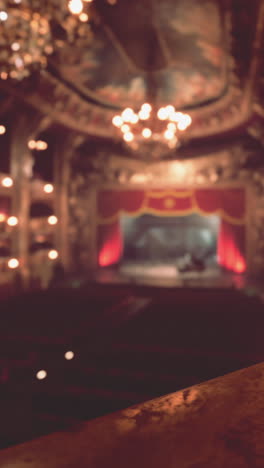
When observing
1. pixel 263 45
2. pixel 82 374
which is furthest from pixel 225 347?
pixel 263 45

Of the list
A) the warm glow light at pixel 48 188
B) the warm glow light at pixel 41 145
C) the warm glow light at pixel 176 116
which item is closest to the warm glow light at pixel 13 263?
the warm glow light at pixel 48 188

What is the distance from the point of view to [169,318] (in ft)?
22.0

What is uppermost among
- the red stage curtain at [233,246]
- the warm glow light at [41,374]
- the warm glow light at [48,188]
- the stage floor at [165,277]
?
the warm glow light at [48,188]

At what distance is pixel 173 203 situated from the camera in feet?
45.6

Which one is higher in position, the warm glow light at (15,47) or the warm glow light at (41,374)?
the warm glow light at (15,47)

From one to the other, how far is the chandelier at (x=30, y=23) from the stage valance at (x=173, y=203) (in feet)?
28.0

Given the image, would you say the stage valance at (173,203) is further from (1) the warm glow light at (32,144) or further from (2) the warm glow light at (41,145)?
(1) the warm glow light at (32,144)

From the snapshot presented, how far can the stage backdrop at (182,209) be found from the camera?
13180 mm

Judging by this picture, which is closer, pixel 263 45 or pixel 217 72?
pixel 263 45

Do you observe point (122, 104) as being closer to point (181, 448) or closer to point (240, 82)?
point (240, 82)

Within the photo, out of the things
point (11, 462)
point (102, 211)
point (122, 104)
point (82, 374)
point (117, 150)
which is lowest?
point (82, 374)

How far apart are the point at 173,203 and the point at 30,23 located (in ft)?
31.3

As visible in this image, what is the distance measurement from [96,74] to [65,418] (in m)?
8.87

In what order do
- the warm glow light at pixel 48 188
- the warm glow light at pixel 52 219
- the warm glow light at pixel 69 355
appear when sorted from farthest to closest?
the warm glow light at pixel 52 219
the warm glow light at pixel 48 188
the warm glow light at pixel 69 355
